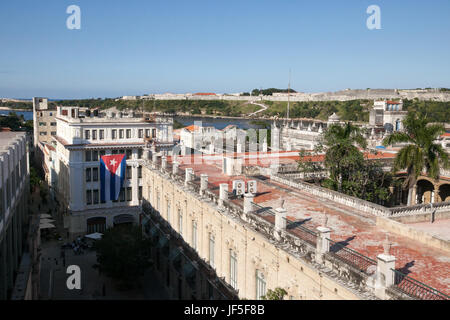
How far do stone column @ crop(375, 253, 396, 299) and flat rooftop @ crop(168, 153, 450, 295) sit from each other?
88.8 inches

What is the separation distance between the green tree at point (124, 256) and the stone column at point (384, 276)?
24628 mm

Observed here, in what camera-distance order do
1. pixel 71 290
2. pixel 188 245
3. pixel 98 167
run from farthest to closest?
pixel 98 167
pixel 71 290
pixel 188 245

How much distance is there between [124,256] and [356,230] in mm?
20125

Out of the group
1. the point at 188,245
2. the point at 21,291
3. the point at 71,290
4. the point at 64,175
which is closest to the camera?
the point at 21,291

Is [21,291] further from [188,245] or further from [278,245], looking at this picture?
[278,245]

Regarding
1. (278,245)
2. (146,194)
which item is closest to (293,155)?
(146,194)

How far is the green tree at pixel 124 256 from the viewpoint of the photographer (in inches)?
1358

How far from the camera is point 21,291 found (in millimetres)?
26172

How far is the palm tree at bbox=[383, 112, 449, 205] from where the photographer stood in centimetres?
2975

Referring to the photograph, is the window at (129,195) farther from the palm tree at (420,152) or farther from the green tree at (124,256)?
the palm tree at (420,152)

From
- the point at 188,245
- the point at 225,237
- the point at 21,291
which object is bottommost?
the point at 21,291

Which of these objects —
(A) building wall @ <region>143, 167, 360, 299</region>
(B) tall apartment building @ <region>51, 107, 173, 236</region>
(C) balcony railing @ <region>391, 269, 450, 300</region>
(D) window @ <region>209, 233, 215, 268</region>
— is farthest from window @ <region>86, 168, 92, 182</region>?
(C) balcony railing @ <region>391, 269, 450, 300</region>

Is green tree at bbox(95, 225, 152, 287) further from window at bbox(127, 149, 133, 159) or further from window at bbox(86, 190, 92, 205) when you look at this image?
window at bbox(127, 149, 133, 159)
